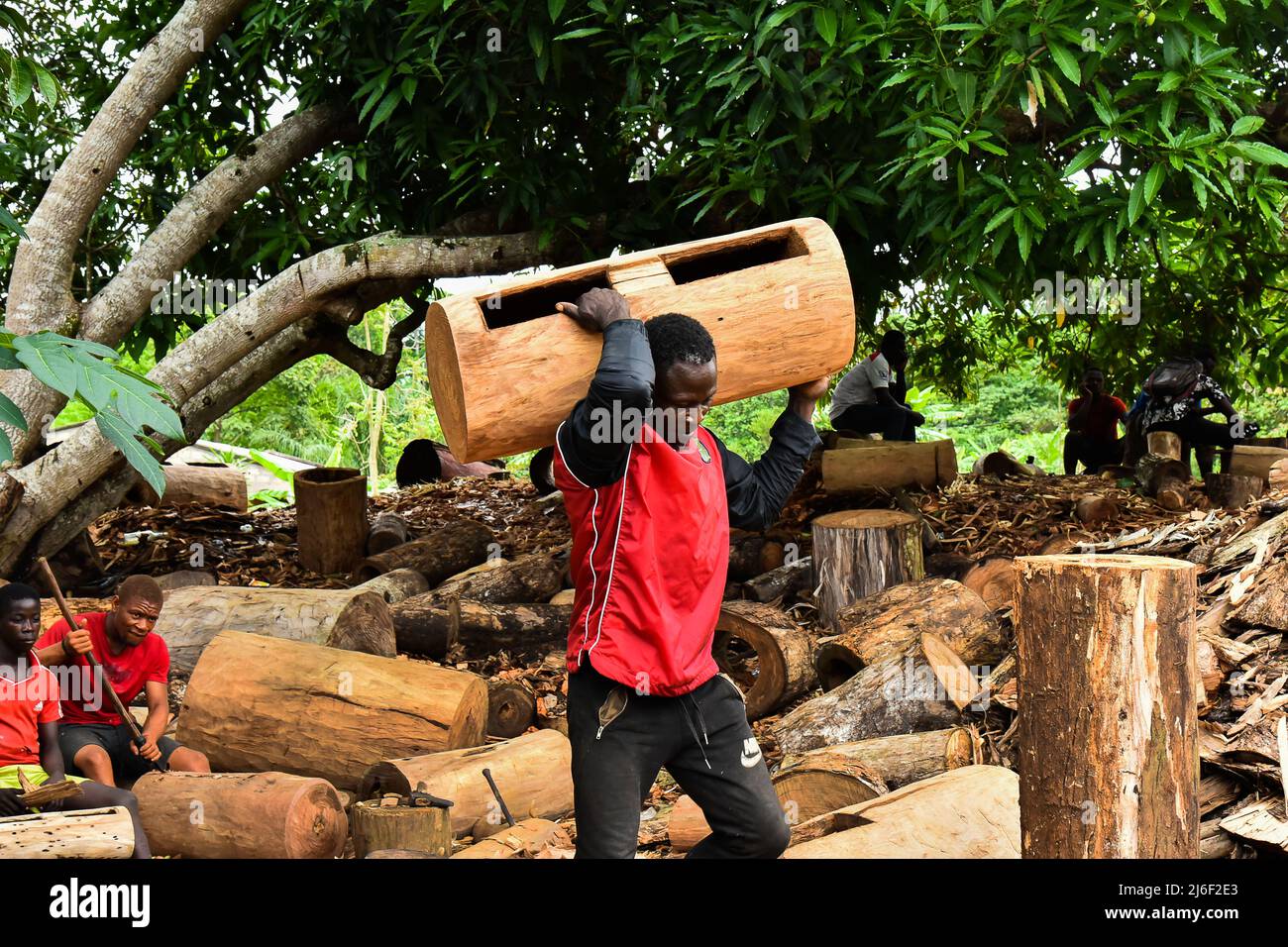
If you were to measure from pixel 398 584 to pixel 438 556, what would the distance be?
2.33 feet

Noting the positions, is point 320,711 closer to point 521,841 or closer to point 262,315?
point 521,841

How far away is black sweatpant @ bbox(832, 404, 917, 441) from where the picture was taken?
35.9 feet

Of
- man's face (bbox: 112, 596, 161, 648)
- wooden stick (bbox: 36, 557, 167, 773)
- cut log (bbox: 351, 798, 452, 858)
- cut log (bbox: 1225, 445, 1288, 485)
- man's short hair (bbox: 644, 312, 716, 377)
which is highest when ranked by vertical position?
man's short hair (bbox: 644, 312, 716, 377)

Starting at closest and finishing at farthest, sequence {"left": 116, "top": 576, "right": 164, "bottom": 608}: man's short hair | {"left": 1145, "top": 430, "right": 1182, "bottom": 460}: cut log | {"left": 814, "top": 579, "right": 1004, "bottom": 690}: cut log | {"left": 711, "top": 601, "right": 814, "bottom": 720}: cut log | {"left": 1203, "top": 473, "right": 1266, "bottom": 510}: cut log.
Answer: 1. {"left": 116, "top": 576, "right": 164, "bottom": 608}: man's short hair
2. {"left": 814, "top": 579, "right": 1004, "bottom": 690}: cut log
3. {"left": 711, "top": 601, "right": 814, "bottom": 720}: cut log
4. {"left": 1203, "top": 473, "right": 1266, "bottom": 510}: cut log
5. {"left": 1145, "top": 430, "right": 1182, "bottom": 460}: cut log

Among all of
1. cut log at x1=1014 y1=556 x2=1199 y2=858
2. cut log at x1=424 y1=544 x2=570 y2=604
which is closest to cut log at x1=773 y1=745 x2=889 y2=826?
cut log at x1=1014 y1=556 x2=1199 y2=858

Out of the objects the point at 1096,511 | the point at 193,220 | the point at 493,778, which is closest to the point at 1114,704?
the point at 493,778

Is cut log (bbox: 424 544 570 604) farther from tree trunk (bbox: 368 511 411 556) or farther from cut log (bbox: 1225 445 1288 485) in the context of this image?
cut log (bbox: 1225 445 1288 485)

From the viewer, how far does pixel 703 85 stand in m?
6.56

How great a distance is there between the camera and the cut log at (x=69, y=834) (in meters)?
3.50

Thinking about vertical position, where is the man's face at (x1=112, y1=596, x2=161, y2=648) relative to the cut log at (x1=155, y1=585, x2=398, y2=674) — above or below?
above

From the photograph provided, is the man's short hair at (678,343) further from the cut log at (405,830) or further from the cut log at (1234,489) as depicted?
the cut log at (1234,489)

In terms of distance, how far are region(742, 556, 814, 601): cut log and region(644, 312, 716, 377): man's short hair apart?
164 inches
